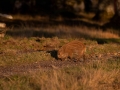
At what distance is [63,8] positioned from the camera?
33.7 metres

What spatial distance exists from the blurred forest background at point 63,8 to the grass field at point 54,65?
1184 cm

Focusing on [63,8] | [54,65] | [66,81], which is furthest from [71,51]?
[63,8]

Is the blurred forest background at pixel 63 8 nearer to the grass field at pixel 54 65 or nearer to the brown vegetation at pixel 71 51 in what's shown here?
the grass field at pixel 54 65

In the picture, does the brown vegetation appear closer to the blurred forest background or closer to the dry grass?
the dry grass

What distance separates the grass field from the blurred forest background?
1184 cm

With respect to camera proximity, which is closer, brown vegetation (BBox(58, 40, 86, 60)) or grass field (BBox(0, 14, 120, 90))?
grass field (BBox(0, 14, 120, 90))

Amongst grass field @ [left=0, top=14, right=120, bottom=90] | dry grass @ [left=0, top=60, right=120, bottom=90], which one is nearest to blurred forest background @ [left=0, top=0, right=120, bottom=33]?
grass field @ [left=0, top=14, right=120, bottom=90]

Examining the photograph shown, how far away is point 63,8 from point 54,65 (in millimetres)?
23654

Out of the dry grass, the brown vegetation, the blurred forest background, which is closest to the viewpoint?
the dry grass

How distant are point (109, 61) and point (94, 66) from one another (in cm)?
119

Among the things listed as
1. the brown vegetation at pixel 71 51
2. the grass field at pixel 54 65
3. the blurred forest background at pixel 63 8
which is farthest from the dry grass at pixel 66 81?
the blurred forest background at pixel 63 8

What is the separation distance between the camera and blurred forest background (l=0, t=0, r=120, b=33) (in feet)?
97.2

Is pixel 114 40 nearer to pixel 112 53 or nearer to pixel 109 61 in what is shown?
pixel 112 53

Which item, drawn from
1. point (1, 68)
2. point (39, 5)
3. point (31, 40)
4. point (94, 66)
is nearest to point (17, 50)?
point (31, 40)
